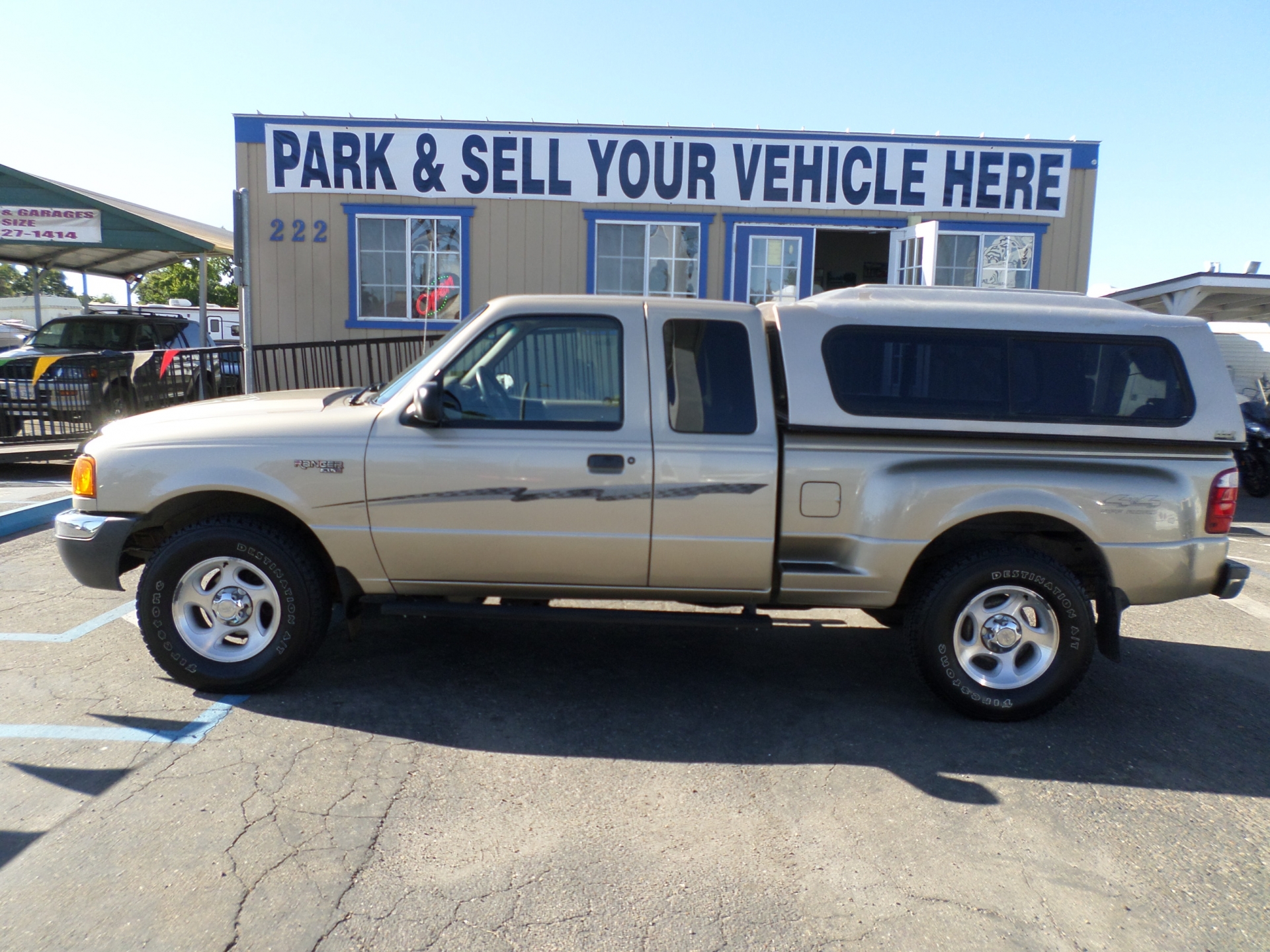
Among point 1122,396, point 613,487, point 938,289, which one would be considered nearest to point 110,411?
point 613,487

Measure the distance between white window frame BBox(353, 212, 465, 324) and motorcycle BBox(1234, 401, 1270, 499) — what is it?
10292 mm

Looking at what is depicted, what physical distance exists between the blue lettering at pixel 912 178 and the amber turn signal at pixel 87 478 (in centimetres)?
1087

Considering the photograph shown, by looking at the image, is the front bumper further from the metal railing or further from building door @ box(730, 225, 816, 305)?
building door @ box(730, 225, 816, 305)

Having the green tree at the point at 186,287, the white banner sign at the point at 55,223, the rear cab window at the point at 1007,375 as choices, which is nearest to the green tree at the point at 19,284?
the green tree at the point at 186,287

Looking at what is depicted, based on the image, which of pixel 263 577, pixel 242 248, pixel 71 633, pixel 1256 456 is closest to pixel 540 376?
pixel 263 577

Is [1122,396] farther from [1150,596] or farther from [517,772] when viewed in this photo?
[517,772]

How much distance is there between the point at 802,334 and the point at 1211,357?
192 centimetres

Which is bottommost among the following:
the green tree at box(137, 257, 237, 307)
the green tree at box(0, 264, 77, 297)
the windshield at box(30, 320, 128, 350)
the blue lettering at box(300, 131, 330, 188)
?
the windshield at box(30, 320, 128, 350)

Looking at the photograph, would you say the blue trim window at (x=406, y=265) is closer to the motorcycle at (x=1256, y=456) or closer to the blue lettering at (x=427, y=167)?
the blue lettering at (x=427, y=167)

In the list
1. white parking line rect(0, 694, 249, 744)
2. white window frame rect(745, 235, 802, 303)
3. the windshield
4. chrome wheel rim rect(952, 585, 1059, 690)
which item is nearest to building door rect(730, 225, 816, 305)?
white window frame rect(745, 235, 802, 303)

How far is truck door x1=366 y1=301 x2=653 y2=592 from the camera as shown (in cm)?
432

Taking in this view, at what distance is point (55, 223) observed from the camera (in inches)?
533

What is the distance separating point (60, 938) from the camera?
270 centimetres

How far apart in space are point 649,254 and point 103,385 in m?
6.92
